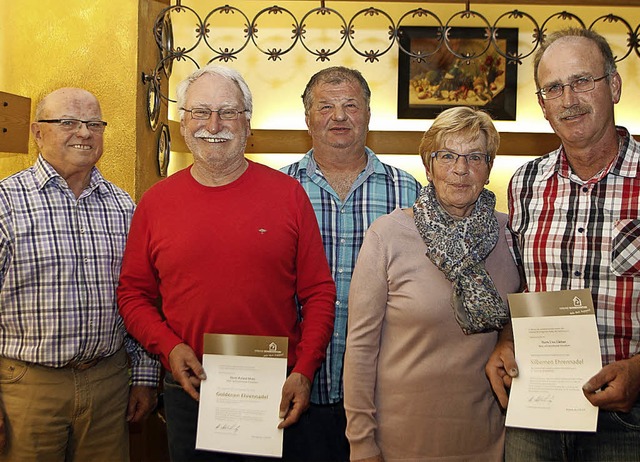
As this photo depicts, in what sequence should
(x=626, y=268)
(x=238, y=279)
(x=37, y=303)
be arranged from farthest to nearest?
Result: (x=37, y=303) < (x=238, y=279) < (x=626, y=268)

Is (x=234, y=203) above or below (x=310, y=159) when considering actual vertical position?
below

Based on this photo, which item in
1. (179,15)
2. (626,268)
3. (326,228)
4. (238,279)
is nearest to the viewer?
(626,268)

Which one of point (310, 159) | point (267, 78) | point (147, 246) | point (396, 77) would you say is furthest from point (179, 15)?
point (147, 246)

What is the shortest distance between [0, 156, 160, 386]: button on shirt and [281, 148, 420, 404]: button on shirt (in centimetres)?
77

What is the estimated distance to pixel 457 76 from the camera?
5164mm

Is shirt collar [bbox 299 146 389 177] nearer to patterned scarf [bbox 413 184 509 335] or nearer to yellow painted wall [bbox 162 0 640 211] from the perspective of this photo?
patterned scarf [bbox 413 184 509 335]

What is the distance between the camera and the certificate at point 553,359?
1.82m

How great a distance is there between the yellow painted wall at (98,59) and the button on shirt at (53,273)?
110 centimetres

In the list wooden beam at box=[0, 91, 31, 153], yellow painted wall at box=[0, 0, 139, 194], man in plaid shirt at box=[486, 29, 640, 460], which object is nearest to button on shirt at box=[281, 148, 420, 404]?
man in plaid shirt at box=[486, 29, 640, 460]

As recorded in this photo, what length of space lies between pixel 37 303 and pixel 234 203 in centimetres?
76

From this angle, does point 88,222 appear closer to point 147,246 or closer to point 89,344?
point 147,246

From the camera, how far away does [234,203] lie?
2230mm

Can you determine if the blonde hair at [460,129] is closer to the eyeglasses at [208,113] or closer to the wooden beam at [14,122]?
the eyeglasses at [208,113]

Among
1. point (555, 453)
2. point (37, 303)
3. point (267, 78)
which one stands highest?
point (267, 78)
